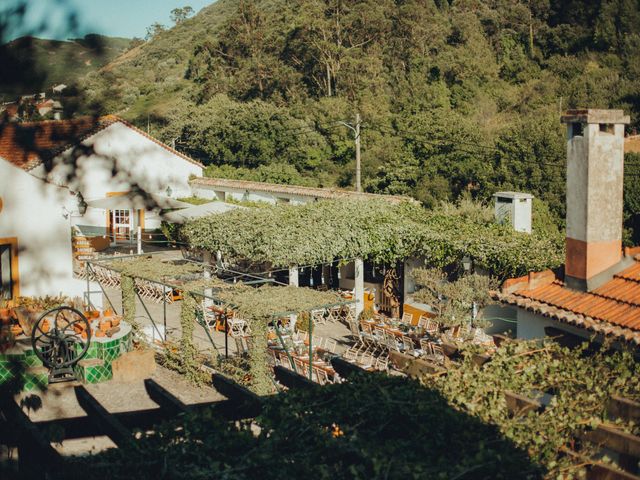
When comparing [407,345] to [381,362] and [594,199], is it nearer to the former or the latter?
[381,362]

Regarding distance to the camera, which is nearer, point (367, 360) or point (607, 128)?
point (607, 128)

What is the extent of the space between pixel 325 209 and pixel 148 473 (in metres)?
14.9

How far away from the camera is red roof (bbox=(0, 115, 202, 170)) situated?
1.46 meters

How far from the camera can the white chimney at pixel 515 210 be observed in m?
16.2

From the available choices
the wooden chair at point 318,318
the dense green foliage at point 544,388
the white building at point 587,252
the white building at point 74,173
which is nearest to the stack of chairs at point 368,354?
the wooden chair at point 318,318

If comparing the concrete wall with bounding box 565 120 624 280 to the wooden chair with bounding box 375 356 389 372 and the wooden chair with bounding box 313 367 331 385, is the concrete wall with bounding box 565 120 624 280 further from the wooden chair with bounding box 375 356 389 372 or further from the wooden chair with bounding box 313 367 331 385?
the wooden chair with bounding box 375 356 389 372

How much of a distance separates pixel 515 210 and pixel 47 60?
51.2 ft

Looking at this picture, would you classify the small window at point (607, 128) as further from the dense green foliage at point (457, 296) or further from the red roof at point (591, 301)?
the dense green foliage at point (457, 296)

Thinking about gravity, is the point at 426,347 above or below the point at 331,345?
above

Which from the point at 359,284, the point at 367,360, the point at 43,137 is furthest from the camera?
the point at 359,284

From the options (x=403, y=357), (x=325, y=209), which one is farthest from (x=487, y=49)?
(x=403, y=357)

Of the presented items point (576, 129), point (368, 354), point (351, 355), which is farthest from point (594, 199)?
point (368, 354)

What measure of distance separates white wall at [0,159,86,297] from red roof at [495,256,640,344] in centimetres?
588

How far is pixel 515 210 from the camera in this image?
16188mm
